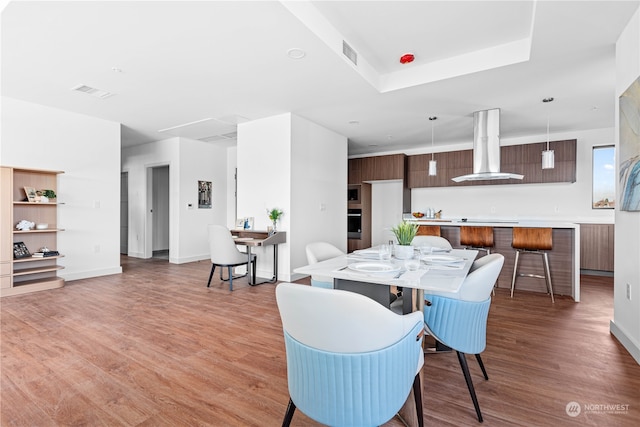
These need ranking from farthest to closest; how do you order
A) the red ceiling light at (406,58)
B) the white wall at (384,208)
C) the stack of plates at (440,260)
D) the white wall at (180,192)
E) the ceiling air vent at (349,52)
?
the white wall at (384,208) → the white wall at (180,192) → the red ceiling light at (406,58) → the ceiling air vent at (349,52) → the stack of plates at (440,260)

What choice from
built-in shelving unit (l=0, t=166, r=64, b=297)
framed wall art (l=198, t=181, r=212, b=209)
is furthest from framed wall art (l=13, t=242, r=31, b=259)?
framed wall art (l=198, t=181, r=212, b=209)

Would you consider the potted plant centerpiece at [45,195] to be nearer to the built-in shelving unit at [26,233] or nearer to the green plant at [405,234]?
the built-in shelving unit at [26,233]

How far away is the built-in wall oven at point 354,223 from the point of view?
23.3ft

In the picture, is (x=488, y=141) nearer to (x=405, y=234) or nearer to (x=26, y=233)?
(x=405, y=234)

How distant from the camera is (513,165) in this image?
19.9 feet

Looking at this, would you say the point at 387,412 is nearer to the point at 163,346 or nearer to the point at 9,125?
the point at 163,346

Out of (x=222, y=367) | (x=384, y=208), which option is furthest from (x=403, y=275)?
(x=384, y=208)

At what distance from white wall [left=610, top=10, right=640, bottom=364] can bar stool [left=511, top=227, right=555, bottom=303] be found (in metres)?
1.24

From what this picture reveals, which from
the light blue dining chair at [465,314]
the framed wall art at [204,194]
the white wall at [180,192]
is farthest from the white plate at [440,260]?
the framed wall art at [204,194]

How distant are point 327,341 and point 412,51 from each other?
319 centimetres

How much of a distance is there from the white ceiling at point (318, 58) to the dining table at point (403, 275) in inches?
76.7

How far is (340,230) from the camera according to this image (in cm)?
614

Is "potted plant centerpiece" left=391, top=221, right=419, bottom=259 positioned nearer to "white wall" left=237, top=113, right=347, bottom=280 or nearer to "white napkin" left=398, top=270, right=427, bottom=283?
"white napkin" left=398, top=270, right=427, bottom=283

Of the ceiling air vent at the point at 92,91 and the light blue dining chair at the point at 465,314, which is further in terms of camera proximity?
the ceiling air vent at the point at 92,91
